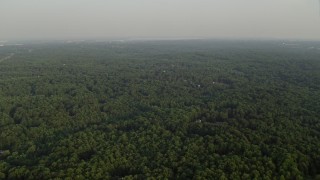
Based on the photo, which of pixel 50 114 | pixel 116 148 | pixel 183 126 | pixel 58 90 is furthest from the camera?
pixel 58 90

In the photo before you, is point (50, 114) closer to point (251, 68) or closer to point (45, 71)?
point (45, 71)

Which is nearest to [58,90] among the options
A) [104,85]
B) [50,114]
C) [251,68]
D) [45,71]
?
[104,85]

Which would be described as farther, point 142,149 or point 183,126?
point 183,126

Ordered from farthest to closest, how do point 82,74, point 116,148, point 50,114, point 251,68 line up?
point 251,68 → point 82,74 → point 50,114 → point 116,148

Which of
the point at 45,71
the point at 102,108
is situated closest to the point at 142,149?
the point at 102,108

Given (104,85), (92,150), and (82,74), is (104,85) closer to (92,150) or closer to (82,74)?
(82,74)

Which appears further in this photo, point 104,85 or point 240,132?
point 104,85
